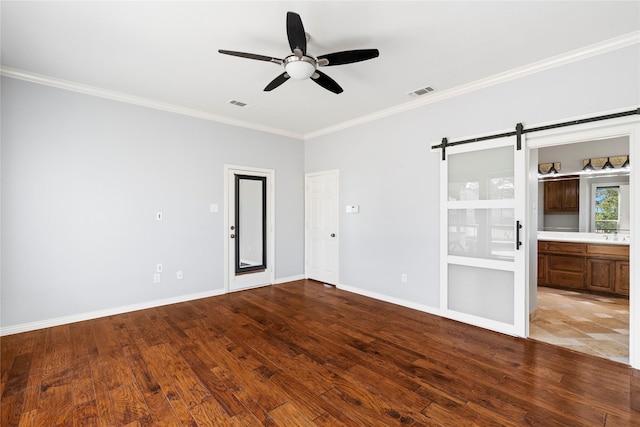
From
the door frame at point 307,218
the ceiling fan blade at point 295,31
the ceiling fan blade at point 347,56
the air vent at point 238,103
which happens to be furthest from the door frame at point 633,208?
the air vent at point 238,103

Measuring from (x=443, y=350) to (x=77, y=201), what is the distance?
15.0 ft

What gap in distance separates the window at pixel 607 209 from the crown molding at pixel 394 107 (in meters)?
3.60

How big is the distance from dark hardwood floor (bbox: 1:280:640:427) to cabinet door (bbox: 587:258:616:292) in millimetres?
2725

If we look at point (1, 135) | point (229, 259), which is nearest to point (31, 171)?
point (1, 135)

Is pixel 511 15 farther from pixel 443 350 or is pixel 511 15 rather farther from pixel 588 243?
pixel 588 243

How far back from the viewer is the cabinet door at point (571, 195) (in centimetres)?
532

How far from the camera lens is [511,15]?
2.28 m

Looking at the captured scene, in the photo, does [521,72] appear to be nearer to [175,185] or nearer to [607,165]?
[607,165]

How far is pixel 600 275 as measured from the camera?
4602mm

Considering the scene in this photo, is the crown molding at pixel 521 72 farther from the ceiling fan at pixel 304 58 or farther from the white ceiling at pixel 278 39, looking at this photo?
the ceiling fan at pixel 304 58

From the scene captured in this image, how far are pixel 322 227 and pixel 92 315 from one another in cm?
366

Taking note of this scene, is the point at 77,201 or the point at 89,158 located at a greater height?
the point at 89,158

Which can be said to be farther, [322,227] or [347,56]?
[322,227]

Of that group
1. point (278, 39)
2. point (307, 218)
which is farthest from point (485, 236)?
point (307, 218)
